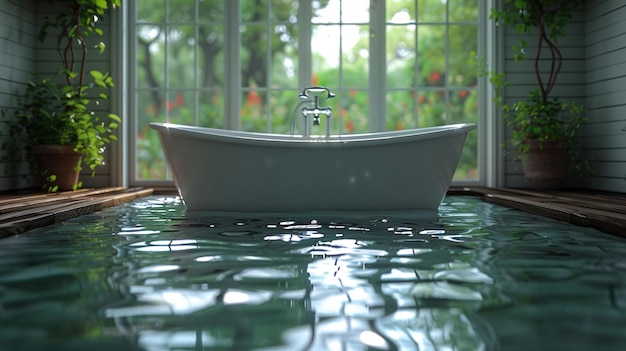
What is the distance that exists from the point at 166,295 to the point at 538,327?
2.74ft

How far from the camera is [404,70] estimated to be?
945cm

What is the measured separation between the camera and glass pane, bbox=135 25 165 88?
33.1ft

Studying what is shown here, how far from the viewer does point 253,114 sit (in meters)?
8.91

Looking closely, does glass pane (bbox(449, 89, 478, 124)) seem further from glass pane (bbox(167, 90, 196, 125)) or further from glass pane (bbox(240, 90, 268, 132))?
glass pane (bbox(167, 90, 196, 125))

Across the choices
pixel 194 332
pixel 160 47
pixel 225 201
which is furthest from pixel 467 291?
pixel 160 47

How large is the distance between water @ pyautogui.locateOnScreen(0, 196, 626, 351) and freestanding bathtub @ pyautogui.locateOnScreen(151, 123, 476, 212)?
601mm

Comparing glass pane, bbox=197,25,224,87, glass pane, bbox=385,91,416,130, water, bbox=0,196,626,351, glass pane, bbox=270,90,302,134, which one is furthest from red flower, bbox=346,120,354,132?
water, bbox=0,196,626,351

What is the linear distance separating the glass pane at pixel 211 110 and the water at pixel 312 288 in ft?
19.7

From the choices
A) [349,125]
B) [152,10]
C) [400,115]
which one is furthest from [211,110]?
[400,115]

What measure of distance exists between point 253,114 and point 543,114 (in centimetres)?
465

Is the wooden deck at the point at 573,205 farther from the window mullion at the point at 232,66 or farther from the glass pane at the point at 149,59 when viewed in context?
the glass pane at the point at 149,59

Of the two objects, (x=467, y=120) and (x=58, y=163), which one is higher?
(x=467, y=120)

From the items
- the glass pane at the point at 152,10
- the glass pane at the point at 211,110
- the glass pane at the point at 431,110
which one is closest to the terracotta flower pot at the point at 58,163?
the glass pane at the point at 211,110

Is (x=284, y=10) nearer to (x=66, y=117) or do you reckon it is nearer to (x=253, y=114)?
(x=253, y=114)
